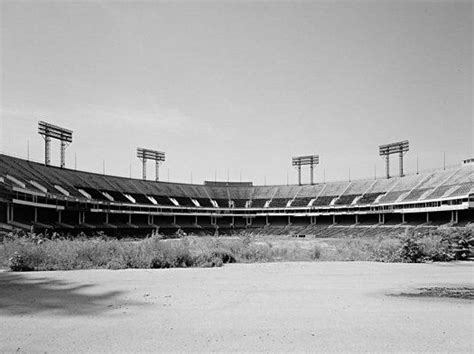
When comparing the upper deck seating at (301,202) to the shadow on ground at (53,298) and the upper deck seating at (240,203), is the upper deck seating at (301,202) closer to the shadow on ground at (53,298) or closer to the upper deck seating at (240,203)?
the upper deck seating at (240,203)

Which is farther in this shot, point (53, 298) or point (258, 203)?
point (258, 203)

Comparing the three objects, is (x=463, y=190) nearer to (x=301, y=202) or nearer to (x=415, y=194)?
(x=415, y=194)

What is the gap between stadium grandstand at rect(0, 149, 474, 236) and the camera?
57594 mm

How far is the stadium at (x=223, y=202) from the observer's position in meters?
58.0

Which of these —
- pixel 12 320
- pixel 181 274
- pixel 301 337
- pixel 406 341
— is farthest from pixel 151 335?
pixel 181 274

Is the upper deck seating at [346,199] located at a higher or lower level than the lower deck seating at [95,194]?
lower

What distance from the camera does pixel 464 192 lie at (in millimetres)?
59344

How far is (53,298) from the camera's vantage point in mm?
11203

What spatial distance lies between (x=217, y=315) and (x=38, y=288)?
24.0 feet

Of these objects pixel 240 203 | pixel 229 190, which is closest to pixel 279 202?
pixel 240 203

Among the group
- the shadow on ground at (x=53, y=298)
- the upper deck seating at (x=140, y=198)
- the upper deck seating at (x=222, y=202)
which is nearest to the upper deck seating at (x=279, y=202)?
the upper deck seating at (x=222, y=202)

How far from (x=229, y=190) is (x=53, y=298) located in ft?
302

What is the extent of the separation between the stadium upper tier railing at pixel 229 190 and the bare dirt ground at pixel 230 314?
154 ft

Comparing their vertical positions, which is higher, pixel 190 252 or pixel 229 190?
pixel 229 190
